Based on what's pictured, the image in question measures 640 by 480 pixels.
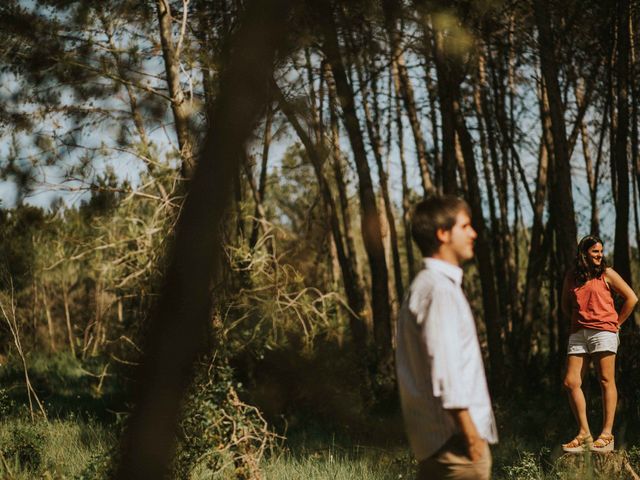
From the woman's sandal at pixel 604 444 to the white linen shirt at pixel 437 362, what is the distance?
3062mm

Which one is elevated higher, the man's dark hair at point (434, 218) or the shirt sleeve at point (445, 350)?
the man's dark hair at point (434, 218)

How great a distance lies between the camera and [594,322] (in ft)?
19.4

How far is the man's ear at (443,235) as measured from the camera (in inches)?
117

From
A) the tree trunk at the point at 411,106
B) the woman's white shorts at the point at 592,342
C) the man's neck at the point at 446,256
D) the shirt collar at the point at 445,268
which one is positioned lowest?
the woman's white shorts at the point at 592,342

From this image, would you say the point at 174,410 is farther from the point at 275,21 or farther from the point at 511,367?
the point at 511,367

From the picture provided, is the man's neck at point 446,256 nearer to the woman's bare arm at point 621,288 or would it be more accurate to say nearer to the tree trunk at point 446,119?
the woman's bare arm at point 621,288

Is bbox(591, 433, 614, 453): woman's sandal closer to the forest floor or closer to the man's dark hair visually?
the forest floor

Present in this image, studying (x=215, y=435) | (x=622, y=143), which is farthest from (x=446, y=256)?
(x=622, y=143)

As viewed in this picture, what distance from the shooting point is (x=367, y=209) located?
35.4 ft

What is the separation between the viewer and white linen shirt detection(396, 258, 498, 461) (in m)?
2.69

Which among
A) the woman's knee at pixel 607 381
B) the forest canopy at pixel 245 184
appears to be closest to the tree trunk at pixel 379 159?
the forest canopy at pixel 245 184

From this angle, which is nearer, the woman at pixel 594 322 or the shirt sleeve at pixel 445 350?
the shirt sleeve at pixel 445 350

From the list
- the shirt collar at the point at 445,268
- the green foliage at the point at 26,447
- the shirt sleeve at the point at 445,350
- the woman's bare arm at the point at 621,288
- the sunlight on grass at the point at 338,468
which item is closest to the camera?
the shirt sleeve at the point at 445,350

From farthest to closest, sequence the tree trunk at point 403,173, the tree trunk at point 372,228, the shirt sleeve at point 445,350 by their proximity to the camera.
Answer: the tree trunk at point 403,173
the tree trunk at point 372,228
the shirt sleeve at point 445,350
